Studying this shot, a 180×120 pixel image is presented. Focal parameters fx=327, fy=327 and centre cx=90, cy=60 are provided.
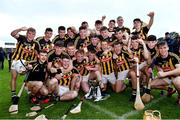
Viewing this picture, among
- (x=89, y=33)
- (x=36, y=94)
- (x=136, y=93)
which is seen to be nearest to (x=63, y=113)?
(x=36, y=94)

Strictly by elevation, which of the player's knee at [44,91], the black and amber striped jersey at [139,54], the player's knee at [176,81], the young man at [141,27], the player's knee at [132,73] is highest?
the young man at [141,27]

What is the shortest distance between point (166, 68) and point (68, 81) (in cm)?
264

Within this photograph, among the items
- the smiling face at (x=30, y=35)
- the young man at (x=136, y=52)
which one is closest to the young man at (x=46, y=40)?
the smiling face at (x=30, y=35)

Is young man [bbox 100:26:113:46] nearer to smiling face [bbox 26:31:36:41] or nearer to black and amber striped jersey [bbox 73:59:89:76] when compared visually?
black and amber striped jersey [bbox 73:59:89:76]

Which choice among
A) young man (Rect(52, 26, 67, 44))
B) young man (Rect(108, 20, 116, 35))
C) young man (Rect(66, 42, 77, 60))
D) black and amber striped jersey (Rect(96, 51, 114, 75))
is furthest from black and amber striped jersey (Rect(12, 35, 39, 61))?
young man (Rect(108, 20, 116, 35))

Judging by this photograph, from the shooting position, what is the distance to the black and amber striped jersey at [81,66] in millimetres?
9312

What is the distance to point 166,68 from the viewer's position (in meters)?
8.41

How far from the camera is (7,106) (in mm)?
8797

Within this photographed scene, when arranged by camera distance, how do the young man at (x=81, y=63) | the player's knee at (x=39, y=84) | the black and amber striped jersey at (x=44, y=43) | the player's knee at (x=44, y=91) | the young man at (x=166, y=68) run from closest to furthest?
the young man at (x=166, y=68) < the player's knee at (x=39, y=84) < the player's knee at (x=44, y=91) < the young man at (x=81, y=63) < the black and amber striped jersey at (x=44, y=43)

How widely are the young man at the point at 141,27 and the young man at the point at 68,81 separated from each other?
2661 millimetres

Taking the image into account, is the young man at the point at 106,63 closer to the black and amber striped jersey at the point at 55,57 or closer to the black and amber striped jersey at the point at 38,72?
the black and amber striped jersey at the point at 55,57

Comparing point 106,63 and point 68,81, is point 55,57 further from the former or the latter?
point 106,63

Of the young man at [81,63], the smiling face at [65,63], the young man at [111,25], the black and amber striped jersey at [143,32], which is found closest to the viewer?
the smiling face at [65,63]

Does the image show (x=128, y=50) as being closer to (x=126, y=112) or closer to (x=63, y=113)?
(x=126, y=112)
